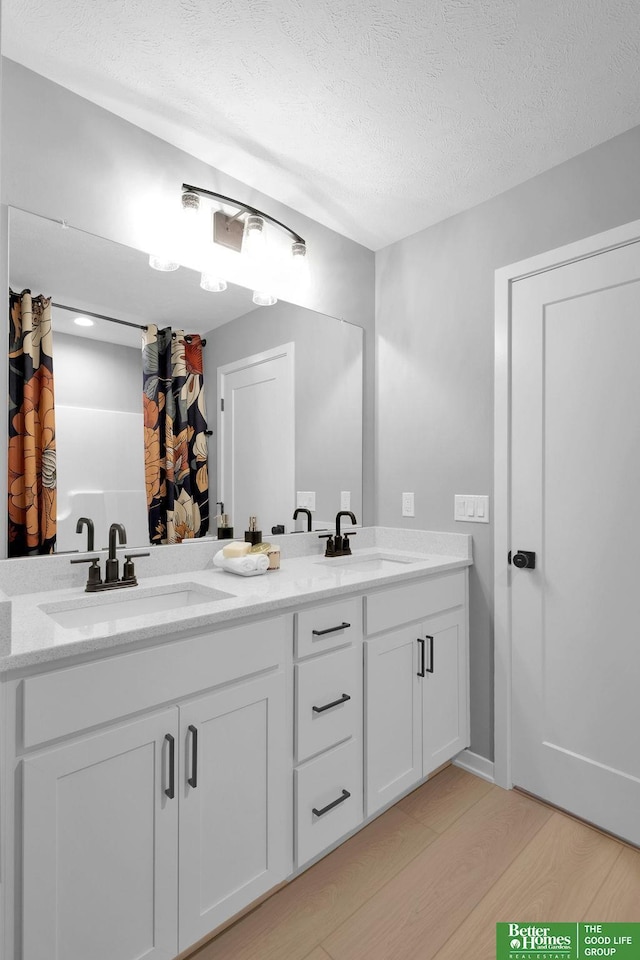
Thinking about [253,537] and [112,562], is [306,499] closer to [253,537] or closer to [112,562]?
[253,537]

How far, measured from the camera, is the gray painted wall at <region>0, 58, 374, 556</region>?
4.94 feet

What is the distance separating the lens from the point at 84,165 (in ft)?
5.34

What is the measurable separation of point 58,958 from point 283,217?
2.43m

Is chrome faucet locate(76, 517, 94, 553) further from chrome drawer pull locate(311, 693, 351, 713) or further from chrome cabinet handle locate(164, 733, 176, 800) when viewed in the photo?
chrome drawer pull locate(311, 693, 351, 713)

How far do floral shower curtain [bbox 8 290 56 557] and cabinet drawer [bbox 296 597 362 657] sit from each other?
80 cm

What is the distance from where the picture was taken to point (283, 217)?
87.3 inches

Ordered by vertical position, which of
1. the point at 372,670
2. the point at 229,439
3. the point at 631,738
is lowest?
the point at 631,738

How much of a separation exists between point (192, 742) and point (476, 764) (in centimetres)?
144

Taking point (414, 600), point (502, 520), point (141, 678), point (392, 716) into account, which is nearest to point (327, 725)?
point (392, 716)

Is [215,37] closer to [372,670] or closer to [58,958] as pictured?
[372,670]

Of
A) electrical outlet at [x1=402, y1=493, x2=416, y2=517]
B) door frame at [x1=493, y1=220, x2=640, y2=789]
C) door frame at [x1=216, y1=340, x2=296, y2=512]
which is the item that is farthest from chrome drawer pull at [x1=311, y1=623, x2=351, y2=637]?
electrical outlet at [x1=402, y1=493, x2=416, y2=517]

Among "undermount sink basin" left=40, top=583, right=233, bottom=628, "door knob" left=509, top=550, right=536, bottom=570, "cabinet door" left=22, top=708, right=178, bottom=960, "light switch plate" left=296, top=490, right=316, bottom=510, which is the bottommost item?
"cabinet door" left=22, top=708, right=178, bottom=960

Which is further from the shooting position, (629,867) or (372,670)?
(372,670)

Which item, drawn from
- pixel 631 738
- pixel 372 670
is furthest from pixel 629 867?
pixel 372 670
